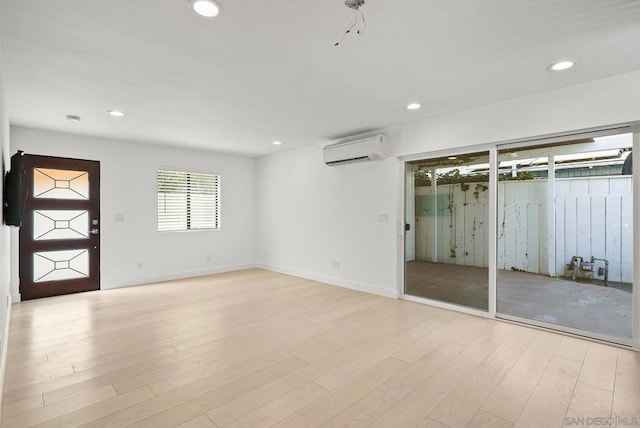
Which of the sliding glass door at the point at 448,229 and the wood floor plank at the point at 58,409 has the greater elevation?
the sliding glass door at the point at 448,229

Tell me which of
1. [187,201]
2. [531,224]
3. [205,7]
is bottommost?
[531,224]

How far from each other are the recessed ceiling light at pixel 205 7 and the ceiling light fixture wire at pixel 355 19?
800 millimetres

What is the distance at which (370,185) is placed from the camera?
4.95 meters

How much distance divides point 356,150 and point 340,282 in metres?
2.26

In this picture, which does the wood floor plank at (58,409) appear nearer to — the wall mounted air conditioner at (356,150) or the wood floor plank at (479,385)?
the wood floor plank at (479,385)

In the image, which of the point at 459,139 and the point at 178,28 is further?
the point at 459,139

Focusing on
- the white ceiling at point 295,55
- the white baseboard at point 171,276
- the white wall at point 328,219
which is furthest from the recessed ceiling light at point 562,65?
the white baseboard at point 171,276

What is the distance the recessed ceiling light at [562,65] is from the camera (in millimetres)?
2660

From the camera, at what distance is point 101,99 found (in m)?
3.45

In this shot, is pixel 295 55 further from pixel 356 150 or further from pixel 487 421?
pixel 487 421

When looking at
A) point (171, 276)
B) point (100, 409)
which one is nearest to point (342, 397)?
point (100, 409)

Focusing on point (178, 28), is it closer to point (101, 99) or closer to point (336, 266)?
point (101, 99)

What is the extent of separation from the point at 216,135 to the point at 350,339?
381 cm

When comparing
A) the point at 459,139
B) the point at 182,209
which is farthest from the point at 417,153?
the point at 182,209
